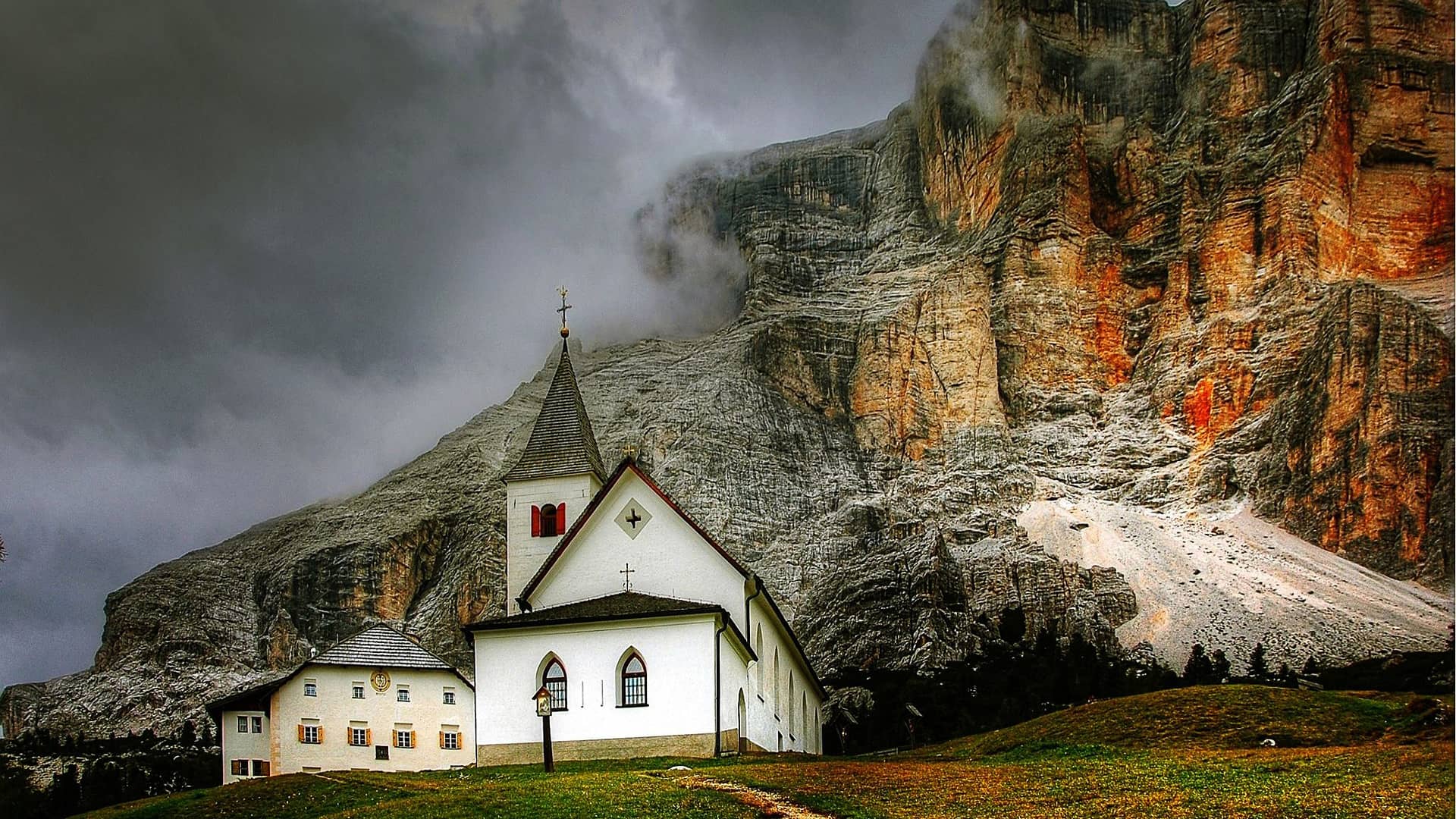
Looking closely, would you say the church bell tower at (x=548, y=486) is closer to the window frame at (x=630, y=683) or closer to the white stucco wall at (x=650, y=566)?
the white stucco wall at (x=650, y=566)

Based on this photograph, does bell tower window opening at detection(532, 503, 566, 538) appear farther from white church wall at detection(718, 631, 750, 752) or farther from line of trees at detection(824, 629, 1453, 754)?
line of trees at detection(824, 629, 1453, 754)

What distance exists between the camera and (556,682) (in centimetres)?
4325

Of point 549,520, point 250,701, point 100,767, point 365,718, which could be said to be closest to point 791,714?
point 549,520

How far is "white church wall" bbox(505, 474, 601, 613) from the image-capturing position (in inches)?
2168

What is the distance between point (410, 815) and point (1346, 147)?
17579 cm

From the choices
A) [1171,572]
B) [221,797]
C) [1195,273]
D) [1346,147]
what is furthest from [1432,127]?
[221,797]

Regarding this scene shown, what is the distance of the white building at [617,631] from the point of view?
1677 inches

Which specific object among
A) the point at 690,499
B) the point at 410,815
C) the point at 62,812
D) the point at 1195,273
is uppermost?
the point at 1195,273

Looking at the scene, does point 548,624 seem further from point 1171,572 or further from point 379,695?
point 1171,572

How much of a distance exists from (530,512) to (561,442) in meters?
2.96

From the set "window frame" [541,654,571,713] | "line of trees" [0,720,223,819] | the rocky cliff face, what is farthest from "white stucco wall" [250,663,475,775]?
the rocky cliff face

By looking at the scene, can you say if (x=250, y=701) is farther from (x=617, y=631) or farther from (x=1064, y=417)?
(x=1064, y=417)

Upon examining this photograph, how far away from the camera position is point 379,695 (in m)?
52.8

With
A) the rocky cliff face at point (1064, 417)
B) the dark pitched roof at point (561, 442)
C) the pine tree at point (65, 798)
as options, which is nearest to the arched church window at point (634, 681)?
the dark pitched roof at point (561, 442)
